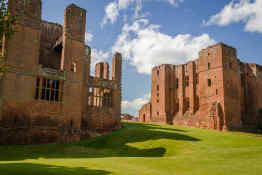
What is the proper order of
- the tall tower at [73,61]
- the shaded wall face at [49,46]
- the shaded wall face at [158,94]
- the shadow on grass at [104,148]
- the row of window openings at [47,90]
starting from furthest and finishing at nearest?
the shaded wall face at [158,94], the shaded wall face at [49,46], the tall tower at [73,61], the row of window openings at [47,90], the shadow on grass at [104,148]

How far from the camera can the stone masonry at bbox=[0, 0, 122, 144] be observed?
79.6 feet

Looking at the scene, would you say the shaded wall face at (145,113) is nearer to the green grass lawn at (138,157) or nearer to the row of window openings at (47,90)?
the green grass lawn at (138,157)

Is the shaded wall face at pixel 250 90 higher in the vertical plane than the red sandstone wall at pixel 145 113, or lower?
higher

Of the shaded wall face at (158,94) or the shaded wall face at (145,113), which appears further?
the shaded wall face at (145,113)

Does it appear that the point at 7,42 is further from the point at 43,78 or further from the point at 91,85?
the point at 91,85

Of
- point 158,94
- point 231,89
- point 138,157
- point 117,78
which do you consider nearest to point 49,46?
point 117,78

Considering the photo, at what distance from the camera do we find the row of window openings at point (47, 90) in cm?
2619

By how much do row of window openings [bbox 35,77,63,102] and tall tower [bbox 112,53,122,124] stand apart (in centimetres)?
809

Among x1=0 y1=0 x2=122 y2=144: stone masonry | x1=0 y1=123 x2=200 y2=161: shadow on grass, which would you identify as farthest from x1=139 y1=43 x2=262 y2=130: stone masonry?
x1=0 y1=123 x2=200 y2=161: shadow on grass

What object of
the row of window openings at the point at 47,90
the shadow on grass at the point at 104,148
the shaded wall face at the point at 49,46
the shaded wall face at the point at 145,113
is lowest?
the shadow on grass at the point at 104,148

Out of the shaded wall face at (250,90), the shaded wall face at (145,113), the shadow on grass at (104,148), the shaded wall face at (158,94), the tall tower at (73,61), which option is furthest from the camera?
the shaded wall face at (145,113)

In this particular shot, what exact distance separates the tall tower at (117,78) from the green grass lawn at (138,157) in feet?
19.3

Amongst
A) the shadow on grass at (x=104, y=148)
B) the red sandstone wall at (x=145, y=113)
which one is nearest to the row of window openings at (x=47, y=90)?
the shadow on grass at (x=104, y=148)

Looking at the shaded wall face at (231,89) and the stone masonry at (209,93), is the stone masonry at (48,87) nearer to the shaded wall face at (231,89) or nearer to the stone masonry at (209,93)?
the stone masonry at (209,93)
